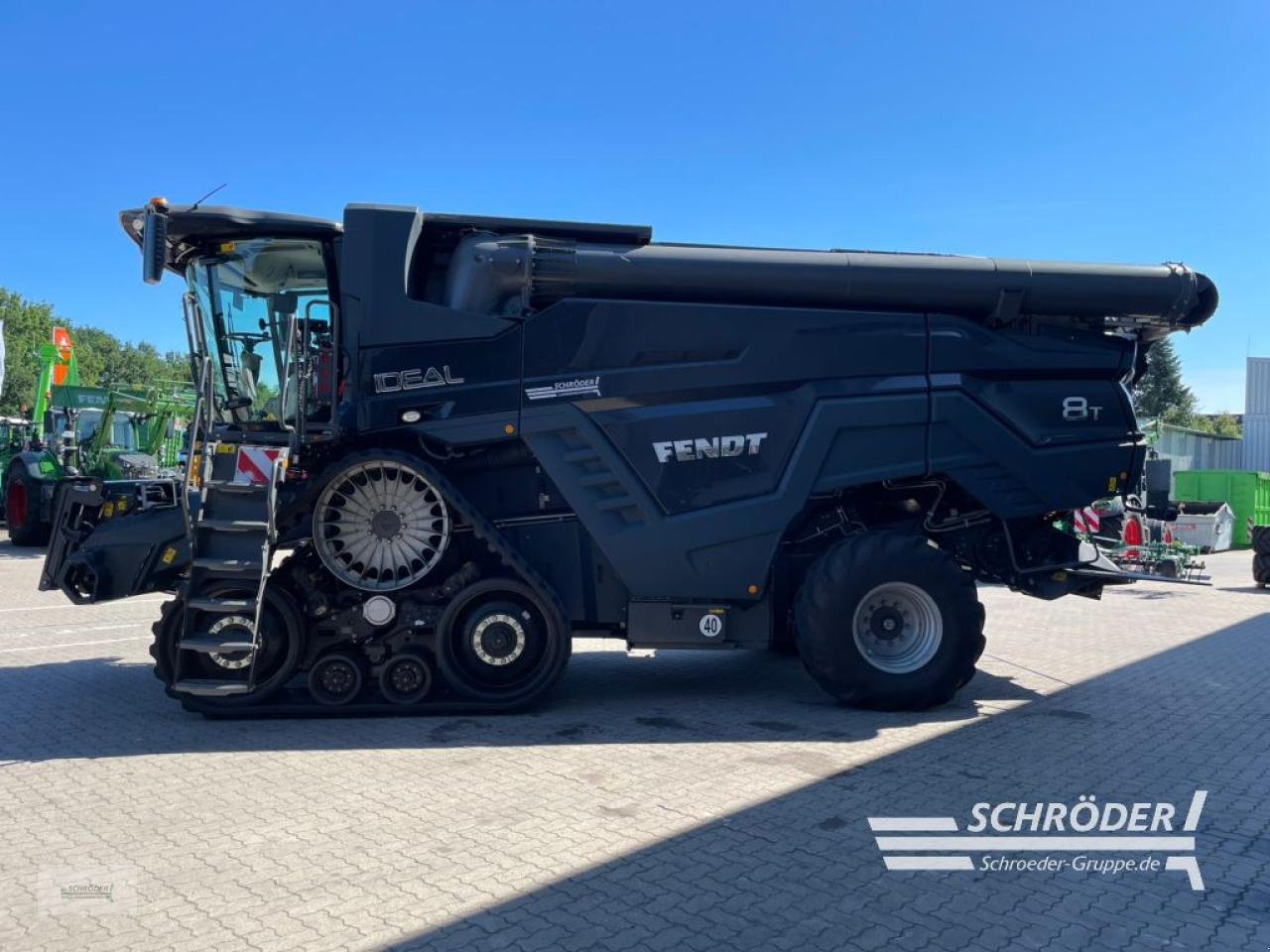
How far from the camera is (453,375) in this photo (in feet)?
22.3

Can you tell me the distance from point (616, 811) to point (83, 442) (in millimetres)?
19061

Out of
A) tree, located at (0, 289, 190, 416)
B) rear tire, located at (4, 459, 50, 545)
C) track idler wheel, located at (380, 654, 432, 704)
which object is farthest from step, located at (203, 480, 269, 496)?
tree, located at (0, 289, 190, 416)

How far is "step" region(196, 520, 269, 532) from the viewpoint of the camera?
644 centimetres

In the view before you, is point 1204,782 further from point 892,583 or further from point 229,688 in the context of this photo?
point 229,688

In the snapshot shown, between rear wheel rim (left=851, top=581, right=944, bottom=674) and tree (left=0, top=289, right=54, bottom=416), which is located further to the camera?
tree (left=0, top=289, right=54, bottom=416)

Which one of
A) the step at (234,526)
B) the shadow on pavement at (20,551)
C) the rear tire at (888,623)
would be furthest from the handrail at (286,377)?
the shadow on pavement at (20,551)

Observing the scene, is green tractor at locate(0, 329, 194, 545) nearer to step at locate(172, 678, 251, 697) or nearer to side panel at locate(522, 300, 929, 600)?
step at locate(172, 678, 251, 697)

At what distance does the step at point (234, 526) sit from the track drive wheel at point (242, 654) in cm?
38

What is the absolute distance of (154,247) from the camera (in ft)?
20.7

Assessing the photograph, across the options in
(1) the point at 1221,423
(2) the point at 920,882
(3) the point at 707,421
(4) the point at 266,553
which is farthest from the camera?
(1) the point at 1221,423

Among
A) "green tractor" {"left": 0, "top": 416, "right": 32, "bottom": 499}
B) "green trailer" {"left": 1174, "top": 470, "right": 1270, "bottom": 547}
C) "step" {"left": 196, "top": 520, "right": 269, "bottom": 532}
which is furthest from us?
"green trailer" {"left": 1174, "top": 470, "right": 1270, "bottom": 547}

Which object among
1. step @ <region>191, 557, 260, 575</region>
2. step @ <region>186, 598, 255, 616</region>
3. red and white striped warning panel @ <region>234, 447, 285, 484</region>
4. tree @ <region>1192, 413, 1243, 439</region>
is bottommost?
step @ <region>186, 598, 255, 616</region>

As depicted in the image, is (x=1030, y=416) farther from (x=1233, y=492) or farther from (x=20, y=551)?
(x=1233, y=492)

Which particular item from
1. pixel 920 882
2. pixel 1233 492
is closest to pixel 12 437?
pixel 920 882
